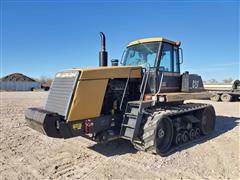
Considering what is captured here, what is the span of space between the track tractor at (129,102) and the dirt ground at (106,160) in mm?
472

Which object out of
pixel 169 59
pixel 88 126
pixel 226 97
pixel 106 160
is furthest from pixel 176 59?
pixel 226 97

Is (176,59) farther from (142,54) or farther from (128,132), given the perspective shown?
(128,132)

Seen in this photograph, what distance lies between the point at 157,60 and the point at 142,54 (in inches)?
26.8

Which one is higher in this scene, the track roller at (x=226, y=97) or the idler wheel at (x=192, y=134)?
the track roller at (x=226, y=97)

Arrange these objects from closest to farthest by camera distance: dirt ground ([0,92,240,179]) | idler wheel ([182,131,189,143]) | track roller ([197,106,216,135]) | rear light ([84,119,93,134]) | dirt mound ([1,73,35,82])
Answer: dirt ground ([0,92,240,179]) → rear light ([84,119,93,134]) → idler wheel ([182,131,189,143]) → track roller ([197,106,216,135]) → dirt mound ([1,73,35,82])

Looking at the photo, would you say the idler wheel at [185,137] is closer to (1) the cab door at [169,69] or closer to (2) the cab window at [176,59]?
(1) the cab door at [169,69]

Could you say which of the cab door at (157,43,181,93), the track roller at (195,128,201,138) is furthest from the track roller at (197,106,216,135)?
the cab door at (157,43,181,93)

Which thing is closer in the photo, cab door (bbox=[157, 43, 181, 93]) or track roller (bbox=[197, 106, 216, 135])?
cab door (bbox=[157, 43, 181, 93])

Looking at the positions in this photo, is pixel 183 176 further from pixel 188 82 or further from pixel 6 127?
pixel 6 127

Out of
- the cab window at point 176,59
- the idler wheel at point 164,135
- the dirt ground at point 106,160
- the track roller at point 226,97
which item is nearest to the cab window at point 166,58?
the cab window at point 176,59

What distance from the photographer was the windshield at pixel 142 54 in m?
6.71

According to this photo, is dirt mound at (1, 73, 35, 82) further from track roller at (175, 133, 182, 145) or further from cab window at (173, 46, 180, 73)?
track roller at (175, 133, 182, 145)

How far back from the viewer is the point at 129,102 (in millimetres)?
6020

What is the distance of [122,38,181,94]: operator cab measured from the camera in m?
6.54
